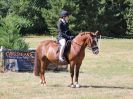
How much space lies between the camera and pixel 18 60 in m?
21.2

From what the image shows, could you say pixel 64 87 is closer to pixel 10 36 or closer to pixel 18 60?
pixel 18 60

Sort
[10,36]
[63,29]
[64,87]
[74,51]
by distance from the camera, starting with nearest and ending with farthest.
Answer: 1. [64,87]
2. [63,29]
3. [74,51]
4. [10,36]

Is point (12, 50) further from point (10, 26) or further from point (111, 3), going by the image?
point (111, 3)

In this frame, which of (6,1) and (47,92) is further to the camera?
(6,1)

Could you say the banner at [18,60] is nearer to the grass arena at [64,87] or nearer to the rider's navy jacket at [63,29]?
the grass arena at [64,87]

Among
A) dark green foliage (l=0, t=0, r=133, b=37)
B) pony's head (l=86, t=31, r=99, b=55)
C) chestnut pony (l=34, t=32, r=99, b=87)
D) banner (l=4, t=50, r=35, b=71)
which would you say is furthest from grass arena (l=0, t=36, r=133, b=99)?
dark green foliage (l=0, t=0, r=133, b=37)

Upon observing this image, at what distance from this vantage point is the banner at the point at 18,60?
21.1 m

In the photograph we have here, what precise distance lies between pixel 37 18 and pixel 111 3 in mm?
12868

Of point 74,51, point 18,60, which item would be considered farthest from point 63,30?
point 18,60

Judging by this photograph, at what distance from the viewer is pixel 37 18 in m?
76.6

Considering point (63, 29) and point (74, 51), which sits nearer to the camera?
point (63, 29)

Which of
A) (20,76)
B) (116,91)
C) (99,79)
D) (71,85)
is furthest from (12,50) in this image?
(116,91)

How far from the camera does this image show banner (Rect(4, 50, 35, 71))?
832 inches

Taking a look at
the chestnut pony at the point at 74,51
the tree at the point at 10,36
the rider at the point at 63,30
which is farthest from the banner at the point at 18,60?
the rider at the point at 63,30
